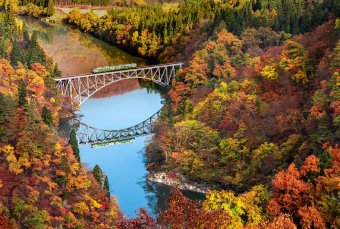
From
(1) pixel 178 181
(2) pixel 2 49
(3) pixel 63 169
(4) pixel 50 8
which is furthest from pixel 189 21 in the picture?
(3) pixel 63 169

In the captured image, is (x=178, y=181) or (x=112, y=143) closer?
(x=178, y=181)

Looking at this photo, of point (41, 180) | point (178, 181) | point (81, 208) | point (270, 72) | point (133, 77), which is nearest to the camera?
point (81, 208)

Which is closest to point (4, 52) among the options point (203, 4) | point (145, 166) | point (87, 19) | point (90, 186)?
point (145, 166)

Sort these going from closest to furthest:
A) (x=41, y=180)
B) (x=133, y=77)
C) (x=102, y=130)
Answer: (x=41, y=180) < (x=102, y=130) < (x=133, y=77)

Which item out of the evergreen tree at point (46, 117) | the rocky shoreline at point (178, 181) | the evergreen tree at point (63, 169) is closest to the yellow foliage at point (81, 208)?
the evergreen tree at point (63, 169)

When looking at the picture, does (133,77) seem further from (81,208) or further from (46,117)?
(81,208)

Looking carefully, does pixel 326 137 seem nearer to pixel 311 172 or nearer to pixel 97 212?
pixel 311 172
